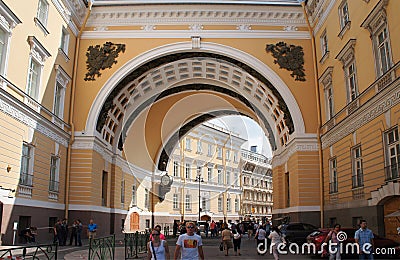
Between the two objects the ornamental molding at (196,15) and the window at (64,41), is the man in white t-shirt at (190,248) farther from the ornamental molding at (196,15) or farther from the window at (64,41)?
the ornamental molding at (196,15)

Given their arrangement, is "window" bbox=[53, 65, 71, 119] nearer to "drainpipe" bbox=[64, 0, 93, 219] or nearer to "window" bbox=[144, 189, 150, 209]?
"drainpipe" bbox=[64, 0, 93, 219]

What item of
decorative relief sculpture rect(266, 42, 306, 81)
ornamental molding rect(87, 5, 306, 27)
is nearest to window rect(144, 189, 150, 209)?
ornamental molding rect(87, 5, 306, 27)

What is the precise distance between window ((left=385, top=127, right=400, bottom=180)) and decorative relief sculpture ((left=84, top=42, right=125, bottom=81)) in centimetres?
1573

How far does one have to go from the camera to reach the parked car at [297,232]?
19609 millimetres

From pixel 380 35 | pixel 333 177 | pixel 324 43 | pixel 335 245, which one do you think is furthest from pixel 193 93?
pixel 335 245

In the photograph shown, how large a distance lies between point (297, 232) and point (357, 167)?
4092 mm

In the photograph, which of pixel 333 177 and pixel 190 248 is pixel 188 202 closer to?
pixel 333 177

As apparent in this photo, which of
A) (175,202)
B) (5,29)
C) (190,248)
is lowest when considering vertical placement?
(190,248)

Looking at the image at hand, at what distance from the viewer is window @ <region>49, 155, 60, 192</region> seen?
71.1 ft

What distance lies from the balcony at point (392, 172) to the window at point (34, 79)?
15.0 m

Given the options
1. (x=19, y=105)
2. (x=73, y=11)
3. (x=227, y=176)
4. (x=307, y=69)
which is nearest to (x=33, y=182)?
(x=19, y=105)

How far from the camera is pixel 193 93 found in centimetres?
3206

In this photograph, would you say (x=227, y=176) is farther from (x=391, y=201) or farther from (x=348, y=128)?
(x=391, y=201)

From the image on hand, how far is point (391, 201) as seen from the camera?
48.9 ft
